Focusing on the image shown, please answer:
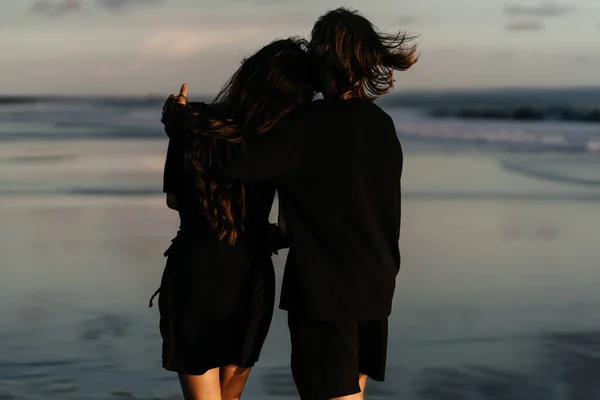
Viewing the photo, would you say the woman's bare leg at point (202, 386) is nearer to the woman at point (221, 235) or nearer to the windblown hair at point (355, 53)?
the woman at point (221, 235)

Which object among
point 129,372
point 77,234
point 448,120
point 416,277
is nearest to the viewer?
point 129,372

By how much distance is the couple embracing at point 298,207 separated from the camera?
2.82m

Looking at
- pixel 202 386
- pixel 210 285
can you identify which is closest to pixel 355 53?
pixel 210 285

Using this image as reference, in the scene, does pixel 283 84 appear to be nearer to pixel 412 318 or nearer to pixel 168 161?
pixel 168 161

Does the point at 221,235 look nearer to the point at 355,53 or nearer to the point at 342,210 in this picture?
the point at 342,210

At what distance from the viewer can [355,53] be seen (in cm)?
282

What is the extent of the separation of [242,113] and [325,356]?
0.63m

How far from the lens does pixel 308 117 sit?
2812mm

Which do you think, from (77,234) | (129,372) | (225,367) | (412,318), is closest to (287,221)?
(225,367)

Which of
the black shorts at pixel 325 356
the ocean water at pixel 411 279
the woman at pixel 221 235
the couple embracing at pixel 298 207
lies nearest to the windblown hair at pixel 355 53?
the couple embracing at pixel 298 207

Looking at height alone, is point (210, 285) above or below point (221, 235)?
below

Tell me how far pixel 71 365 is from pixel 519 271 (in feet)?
8.76

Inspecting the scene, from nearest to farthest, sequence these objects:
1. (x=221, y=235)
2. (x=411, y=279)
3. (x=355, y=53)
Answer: (x=355, y=53) → (x=221, y=235) → (x=411, y=279)

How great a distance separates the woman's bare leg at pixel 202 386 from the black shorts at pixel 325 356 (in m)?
0.25
